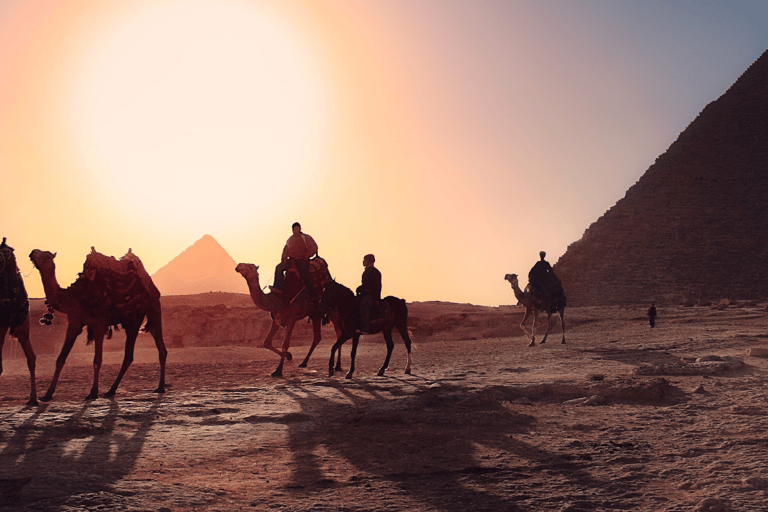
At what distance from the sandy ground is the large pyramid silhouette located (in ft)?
117

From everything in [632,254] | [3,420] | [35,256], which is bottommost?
[3,420]

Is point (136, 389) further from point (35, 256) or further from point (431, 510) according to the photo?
point (431, 510)

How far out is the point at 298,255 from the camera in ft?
28.5

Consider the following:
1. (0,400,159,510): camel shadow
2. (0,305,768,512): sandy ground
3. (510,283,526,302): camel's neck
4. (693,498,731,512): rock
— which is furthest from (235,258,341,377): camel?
(510,283,526,302): camel's neck

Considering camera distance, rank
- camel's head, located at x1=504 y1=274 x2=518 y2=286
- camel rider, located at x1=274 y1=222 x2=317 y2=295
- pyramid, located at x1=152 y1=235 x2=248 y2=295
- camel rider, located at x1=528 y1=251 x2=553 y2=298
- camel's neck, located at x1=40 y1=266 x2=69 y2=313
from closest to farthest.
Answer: camel's neck, located at x1=40 y1=266 x2=69 y2=313 → camel rider, located at x1=274 y1=222 x2=317 y2=295 → camel rider, located at x1=528 y1=251 x2=553 y2=298 → camel's head, located at x1=504 y1=274 x2=518 y2=286 → pyramid, located at x1=152 y1=235 x2=248 y2=295

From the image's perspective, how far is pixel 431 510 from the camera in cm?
321

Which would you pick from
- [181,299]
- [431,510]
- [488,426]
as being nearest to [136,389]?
[488,426]

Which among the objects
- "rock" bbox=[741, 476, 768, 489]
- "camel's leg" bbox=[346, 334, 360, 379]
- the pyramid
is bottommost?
"rock" bbox=[741, 476, 768, 489]

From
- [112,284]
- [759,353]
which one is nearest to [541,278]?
[759,353]

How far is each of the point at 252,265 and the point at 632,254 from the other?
4071cm

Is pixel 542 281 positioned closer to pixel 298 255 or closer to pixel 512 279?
pixel 512 279

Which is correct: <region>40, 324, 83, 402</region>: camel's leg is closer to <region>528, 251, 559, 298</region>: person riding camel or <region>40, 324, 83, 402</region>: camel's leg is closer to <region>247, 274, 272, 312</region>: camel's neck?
<region>247, 274, 272, 312</region>: camel's neck

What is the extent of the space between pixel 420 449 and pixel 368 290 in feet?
12.7

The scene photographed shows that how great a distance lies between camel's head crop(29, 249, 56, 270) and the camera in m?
6.43
